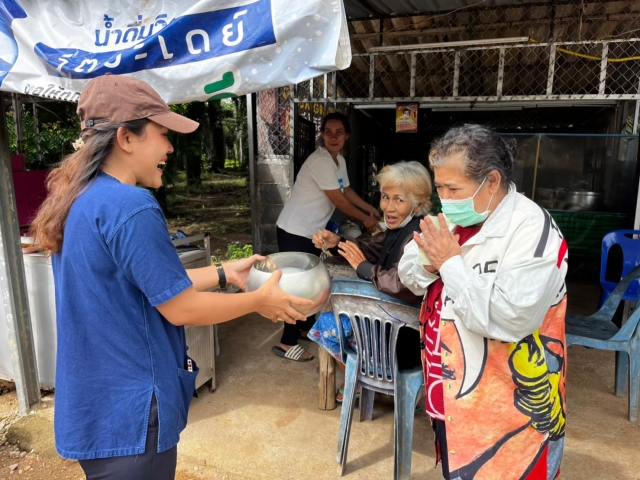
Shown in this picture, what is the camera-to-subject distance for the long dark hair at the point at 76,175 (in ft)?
3.92

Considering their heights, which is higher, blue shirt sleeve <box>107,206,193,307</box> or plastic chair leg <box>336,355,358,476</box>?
blue shirt sleeve <box>107,206,193,307</box>

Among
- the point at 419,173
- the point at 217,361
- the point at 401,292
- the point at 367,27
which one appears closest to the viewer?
the point at 401,292

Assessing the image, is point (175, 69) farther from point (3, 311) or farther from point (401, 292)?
point (3, 311)

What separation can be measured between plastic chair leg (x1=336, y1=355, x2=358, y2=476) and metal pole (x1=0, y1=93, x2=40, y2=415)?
2.10 meters

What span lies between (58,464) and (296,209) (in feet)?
7.43

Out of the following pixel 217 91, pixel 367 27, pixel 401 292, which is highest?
pixel 367 27

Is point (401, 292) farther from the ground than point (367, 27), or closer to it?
closer to it

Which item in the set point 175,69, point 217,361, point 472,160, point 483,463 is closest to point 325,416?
point 217,361

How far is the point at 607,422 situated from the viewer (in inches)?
112

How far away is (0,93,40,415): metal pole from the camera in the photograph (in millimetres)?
2791

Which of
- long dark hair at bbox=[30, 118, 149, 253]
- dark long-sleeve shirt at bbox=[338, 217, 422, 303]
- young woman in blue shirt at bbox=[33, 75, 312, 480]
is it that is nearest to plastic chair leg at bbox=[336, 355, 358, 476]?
dark long-sleeve shirt at bbox=[338, 217, 422, 303]

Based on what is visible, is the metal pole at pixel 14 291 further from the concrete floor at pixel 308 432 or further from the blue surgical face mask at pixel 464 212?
the blue surgical face mask at pixel 464 212

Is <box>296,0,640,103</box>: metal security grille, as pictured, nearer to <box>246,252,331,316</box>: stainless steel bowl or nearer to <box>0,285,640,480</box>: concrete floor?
<box>0,285,640,480</box>: concrete floor

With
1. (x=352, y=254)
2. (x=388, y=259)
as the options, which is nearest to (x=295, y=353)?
(x=352, y=254)
